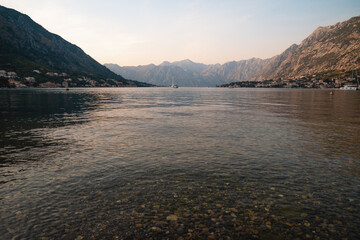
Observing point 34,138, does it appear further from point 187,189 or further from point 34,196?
point 187,189

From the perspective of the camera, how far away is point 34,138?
32.2m

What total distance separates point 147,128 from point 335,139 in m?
30.5

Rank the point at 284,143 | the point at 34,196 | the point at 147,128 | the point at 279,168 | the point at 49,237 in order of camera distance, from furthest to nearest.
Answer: the point at 147,128
the point at 284,143
the point at 279,168
the point at 34,196
the point at 49,237

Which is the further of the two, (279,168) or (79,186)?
(279,168)

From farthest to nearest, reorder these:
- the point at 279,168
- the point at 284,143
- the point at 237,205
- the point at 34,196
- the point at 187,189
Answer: the point at 284,143, the point at 279,168, the point at 187,189, the point at 34,196, the point at 237,205

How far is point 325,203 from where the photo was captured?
14.4 meters

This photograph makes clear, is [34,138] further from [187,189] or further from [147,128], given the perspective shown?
[187,189]

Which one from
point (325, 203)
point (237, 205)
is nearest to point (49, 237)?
point (237, 205)

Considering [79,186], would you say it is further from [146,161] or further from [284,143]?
[284,143]

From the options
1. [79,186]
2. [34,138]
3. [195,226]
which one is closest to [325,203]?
[195,226]

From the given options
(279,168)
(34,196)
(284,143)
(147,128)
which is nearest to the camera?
(34,196)

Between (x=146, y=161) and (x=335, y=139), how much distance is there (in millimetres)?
28255

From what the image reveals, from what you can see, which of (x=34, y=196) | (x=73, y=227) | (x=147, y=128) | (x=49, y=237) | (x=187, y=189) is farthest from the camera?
(x=147, y=128)

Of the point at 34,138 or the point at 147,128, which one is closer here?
the point at 34,138
